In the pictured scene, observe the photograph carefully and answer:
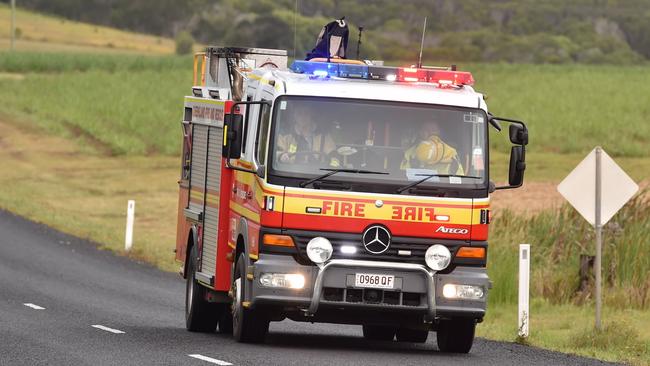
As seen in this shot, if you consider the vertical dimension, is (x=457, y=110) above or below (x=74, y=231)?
above

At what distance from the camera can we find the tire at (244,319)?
15297 millimetres

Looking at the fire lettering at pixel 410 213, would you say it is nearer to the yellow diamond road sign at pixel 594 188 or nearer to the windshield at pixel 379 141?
the windshield at pixel 379 141

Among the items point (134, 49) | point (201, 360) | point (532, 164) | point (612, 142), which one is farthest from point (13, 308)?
point (134, 49)

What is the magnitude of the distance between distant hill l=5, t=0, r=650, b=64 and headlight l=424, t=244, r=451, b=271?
61.7 metres

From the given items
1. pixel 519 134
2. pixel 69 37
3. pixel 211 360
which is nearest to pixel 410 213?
pixel 519 134

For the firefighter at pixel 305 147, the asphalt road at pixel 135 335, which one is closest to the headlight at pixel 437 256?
the asphalt road at pixel 135 335

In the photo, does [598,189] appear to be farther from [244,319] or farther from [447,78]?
[244,319]

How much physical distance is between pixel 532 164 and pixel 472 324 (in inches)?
1585

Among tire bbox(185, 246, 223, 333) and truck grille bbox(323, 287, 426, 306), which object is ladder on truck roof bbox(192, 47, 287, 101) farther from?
truck grille bbox(323, 287, 426, 306)

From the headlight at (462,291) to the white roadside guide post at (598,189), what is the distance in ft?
11.0

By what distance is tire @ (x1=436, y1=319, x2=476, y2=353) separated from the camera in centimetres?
1553

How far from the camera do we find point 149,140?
60.3 meters

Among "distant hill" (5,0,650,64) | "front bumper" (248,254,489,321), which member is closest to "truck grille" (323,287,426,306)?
"front bumper" (248,254,489,321)

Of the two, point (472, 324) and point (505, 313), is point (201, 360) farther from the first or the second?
point (505, 313)
